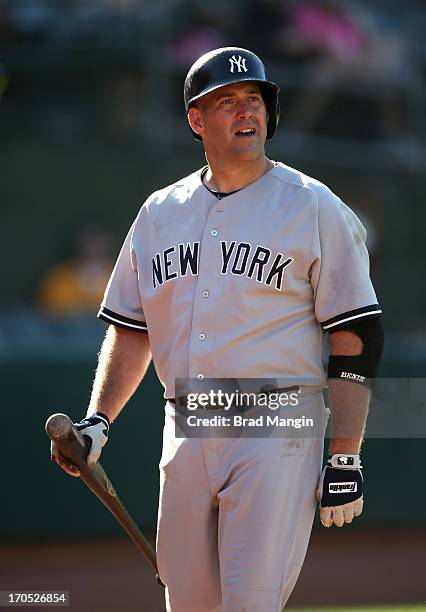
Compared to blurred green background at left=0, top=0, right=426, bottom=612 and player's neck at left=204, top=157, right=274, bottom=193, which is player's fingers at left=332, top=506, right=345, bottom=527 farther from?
blurred green background at left=0, top=0, right=426, bottom=612

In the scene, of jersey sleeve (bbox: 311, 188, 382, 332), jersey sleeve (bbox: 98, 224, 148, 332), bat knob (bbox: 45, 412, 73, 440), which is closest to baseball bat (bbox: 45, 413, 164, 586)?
bat knob (bbox: 45, 412, 73, 440)

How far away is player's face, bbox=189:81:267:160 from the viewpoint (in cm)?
345

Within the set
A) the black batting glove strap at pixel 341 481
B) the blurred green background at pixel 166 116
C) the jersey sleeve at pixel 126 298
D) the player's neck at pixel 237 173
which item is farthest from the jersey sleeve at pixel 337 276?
the blurred green background at pixel 166 116

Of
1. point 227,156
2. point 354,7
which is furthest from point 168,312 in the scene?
point 354,7

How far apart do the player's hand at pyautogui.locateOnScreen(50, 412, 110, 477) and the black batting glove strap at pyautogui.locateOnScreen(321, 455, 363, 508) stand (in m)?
0.73

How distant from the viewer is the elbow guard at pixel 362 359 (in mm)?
3281

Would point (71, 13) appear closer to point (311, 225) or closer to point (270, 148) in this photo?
point (270, 148)

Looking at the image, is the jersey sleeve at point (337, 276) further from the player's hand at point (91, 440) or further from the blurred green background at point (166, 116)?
the blurred green background at point (166, 116)

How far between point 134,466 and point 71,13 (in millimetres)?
4571

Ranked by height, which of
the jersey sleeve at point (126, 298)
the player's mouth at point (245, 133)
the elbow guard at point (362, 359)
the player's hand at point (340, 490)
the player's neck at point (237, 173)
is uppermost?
the player's mouth at point (245, 133)

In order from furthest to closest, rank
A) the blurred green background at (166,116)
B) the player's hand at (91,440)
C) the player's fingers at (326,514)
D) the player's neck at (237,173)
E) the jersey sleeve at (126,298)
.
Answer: the blurred green background at (166,116) → the jersey sleeve at (126,298) → the player's neck at (237,173) → the player's hand at (91,440) → the player's fingers at (326,514)

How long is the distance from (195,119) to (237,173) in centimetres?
27

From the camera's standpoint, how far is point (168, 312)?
3.52 metres

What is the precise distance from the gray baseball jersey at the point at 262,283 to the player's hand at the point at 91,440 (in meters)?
0.27
